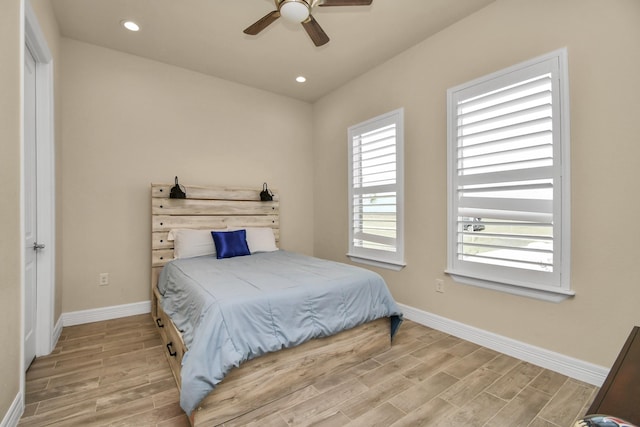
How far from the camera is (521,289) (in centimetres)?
241

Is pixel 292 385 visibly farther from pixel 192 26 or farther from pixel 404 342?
pixel 192 26

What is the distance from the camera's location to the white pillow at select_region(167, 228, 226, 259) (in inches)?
133

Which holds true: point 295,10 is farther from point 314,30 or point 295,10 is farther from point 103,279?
point 103,279

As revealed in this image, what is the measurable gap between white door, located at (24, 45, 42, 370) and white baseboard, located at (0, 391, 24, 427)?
0.66 metres

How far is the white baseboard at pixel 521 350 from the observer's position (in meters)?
2.09

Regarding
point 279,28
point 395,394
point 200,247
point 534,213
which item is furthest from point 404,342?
point 279,28

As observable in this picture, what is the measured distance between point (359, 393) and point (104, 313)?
2.87 metres

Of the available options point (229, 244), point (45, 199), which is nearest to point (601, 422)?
point (229, 244)

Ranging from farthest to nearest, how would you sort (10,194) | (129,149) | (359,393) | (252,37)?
(129,149) < (252,37) < (359,393) < (10,194)

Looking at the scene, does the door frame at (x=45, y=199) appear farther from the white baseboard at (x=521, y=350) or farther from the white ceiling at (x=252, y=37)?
the white baseboard at (x=521, y=350)

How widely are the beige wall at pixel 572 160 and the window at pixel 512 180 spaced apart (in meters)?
0.09

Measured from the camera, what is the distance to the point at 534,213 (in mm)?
2311

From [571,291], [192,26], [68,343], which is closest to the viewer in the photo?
[571,291]

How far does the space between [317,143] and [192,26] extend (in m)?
2.28
